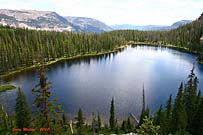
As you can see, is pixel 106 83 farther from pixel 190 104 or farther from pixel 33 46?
pixel 33 46

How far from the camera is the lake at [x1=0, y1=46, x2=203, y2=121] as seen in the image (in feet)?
257

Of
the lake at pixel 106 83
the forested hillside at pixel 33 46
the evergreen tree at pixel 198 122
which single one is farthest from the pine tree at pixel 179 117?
the forested hillside at pixel 33 46

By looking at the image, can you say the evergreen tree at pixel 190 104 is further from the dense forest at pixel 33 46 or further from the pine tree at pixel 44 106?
the dense forest at pixel 33 46

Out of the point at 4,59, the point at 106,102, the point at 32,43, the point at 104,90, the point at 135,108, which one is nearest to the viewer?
the point at 135,108

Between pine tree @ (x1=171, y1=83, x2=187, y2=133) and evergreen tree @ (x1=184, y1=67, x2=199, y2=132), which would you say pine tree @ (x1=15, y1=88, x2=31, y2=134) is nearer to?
pine tree @ (x1=171, y1=83, x2=187, y2=133)

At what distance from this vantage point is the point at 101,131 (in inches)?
2276

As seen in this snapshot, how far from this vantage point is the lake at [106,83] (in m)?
78.4

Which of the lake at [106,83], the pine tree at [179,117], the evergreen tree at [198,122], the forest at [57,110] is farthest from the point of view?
the lake at [106,83]

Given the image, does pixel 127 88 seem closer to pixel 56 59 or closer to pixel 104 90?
pixel 104 90

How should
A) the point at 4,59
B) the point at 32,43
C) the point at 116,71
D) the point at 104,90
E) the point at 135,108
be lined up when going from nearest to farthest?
the point at 135,108 < the point at 104,90 < the point at 4,59 < the point at 116,71 < the point at 32,43

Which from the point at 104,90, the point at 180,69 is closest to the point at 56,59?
the point at 104,90

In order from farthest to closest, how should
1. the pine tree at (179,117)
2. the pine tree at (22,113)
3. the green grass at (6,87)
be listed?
the green grass at (6,87), the pine tree at (22,113), the pine tree at (179,117)

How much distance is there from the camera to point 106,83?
345 ft

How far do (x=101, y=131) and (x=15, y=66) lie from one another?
88221 mm
